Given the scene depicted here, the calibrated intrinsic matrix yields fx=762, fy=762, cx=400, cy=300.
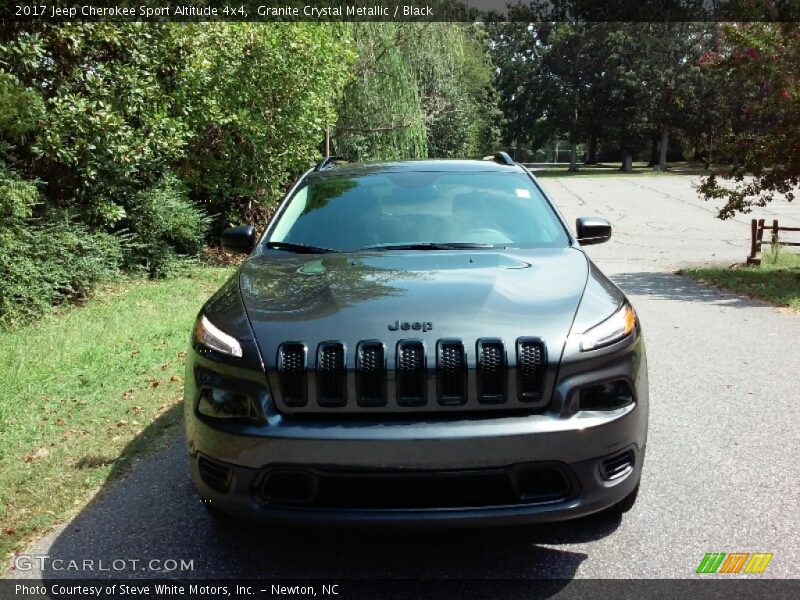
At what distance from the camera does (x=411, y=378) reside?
2.81m

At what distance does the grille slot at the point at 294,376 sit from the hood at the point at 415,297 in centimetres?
5

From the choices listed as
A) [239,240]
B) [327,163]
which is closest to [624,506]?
[239,240]

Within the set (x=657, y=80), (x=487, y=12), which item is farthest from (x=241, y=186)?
(x=487, y=12)

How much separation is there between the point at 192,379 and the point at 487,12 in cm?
6961

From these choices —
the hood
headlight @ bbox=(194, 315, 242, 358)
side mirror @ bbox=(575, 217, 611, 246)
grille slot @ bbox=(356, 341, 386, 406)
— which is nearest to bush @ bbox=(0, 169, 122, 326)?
the hood

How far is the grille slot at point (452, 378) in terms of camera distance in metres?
2.79

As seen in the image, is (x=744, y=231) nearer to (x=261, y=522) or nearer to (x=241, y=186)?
(x=241, y=186)

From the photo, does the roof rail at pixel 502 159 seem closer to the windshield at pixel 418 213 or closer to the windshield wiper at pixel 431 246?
the windshield at pixel 418 213

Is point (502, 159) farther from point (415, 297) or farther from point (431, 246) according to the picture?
point (415, 297)

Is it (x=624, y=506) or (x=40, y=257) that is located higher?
(x=624, y=506)

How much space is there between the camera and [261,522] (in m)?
2.83

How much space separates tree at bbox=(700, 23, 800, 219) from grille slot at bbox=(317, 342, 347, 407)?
9.78 meters

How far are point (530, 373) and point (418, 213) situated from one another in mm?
1875

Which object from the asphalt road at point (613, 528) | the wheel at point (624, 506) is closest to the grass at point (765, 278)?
the asphalt road at point (613, 528)
